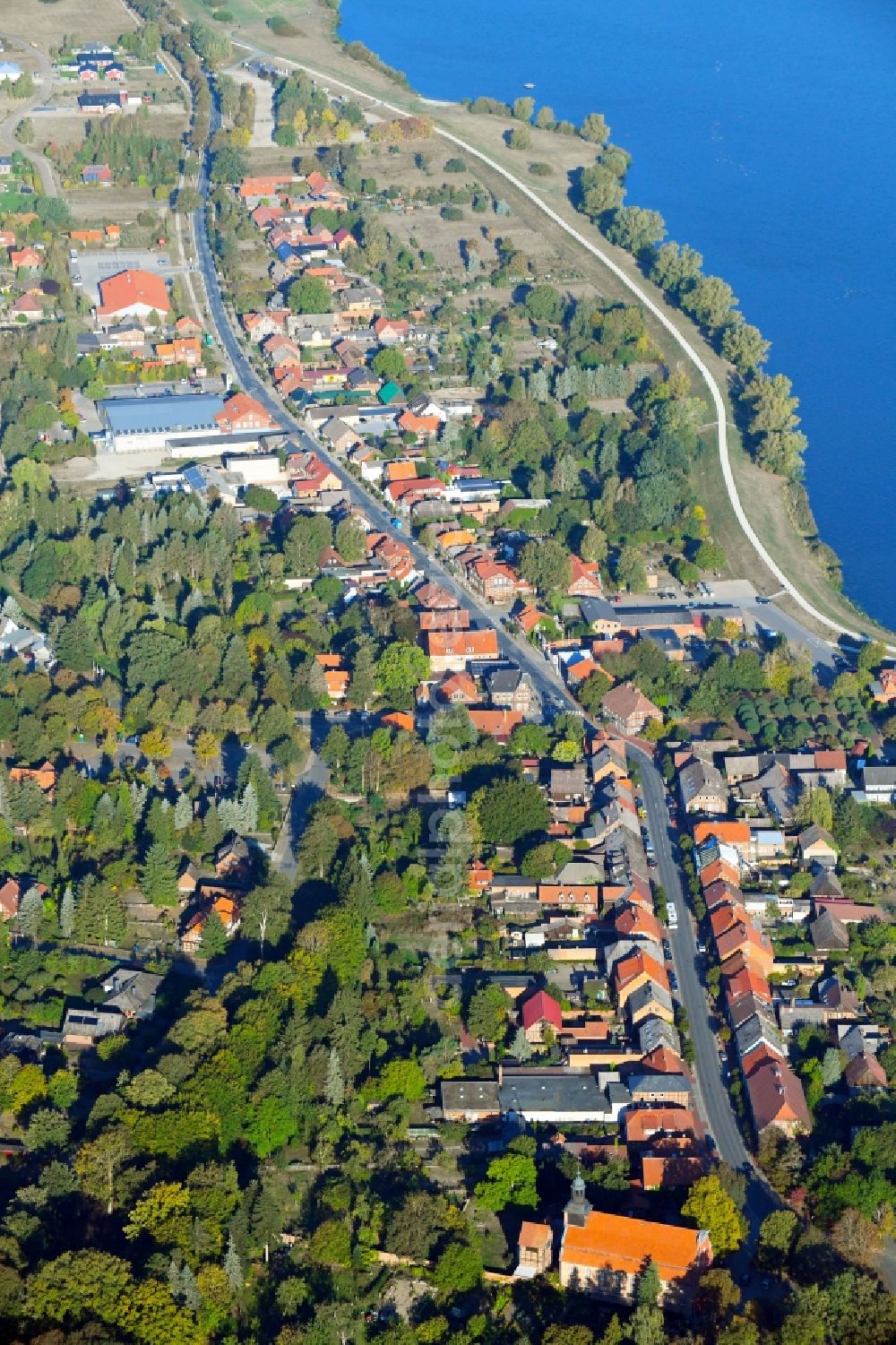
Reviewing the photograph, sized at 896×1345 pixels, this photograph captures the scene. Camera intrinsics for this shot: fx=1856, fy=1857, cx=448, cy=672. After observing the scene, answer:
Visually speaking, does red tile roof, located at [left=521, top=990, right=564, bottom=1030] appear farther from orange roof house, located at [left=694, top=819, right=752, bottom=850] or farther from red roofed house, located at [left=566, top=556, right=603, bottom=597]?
red roofed house, located at [left=566, top=556, right=603, bottom=597]

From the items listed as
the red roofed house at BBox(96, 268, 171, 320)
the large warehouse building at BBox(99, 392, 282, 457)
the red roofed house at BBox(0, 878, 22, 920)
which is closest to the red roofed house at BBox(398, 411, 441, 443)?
the large warehouse building at BBox(99, 392, 282, 457)

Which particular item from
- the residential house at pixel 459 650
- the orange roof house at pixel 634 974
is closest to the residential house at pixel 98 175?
the residential house at pixel 459 650

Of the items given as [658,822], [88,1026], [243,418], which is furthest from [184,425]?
[88,1026]

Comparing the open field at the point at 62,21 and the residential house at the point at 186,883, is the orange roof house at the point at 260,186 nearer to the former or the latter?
the open field at the point at 62,21

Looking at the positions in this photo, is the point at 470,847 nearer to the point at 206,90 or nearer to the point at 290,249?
the point at 290,249

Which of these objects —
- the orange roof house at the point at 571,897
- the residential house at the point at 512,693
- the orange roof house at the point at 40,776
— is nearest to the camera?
the orange roof house at the point at 571,897

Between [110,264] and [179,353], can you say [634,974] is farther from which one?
[110,264]
